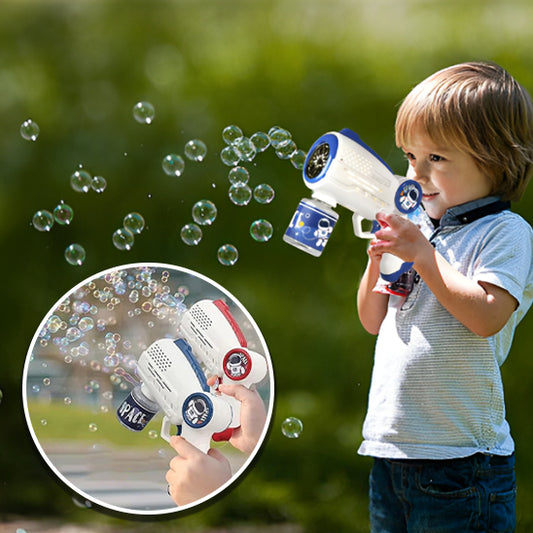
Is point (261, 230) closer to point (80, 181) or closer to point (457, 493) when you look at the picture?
point (80, 181)

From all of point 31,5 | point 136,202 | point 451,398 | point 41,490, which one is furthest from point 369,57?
point 41,490

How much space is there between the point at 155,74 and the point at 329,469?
4.15ft

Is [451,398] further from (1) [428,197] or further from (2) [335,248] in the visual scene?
(2) [335,248]

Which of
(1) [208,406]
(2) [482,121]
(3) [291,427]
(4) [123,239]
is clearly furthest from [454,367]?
(4) [123,239]

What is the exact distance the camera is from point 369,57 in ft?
7.81

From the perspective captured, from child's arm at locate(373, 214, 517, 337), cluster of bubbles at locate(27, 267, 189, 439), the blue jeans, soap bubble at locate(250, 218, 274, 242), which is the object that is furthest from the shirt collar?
cluster of bubbles at locate(27, 267, 189, 439)

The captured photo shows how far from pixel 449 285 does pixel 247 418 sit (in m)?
0.65

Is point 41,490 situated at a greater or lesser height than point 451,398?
lesser

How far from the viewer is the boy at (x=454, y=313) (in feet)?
3.97

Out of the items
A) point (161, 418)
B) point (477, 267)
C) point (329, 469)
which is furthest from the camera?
point (329, 469)

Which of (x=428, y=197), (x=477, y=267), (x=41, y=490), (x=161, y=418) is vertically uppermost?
(x=428, y=197)

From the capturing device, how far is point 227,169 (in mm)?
2348

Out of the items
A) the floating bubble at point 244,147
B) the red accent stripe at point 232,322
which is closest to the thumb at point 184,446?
the red accent stripe at point 232,322

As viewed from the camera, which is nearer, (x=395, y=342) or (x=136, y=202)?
(x=395, y=342)
